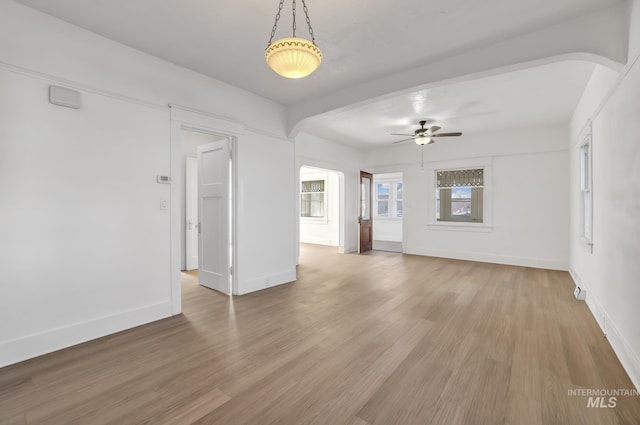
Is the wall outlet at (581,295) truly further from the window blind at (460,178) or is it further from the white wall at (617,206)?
the window blind at (460,178)

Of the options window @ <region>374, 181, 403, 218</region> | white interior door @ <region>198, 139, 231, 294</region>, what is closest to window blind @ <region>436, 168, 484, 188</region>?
window @ <region>374, 181, 403, 218</region>

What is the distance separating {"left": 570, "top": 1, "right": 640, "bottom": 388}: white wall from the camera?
2121 mm

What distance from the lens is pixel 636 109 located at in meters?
2.10

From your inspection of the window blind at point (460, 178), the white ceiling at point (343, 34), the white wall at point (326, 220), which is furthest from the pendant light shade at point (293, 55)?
the white wall at point (326, 220)

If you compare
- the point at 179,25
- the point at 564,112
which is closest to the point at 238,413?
the point at 179,25

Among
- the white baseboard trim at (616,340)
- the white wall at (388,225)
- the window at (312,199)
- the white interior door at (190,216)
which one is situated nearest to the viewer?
the white baseboard trim at (616,340)

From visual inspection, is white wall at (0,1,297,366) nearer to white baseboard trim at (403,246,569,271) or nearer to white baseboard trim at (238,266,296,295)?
white baseboard trim at (238,266,296,295)

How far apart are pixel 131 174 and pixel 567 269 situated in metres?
7.72

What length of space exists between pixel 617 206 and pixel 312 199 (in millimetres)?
7952

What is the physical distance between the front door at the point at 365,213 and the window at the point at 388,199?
81.8 inches

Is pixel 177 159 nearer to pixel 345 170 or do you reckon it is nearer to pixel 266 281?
pixel 266 281

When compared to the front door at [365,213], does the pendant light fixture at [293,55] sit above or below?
above

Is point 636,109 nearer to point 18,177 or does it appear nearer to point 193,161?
point 18,177

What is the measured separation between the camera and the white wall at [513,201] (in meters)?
5.85
